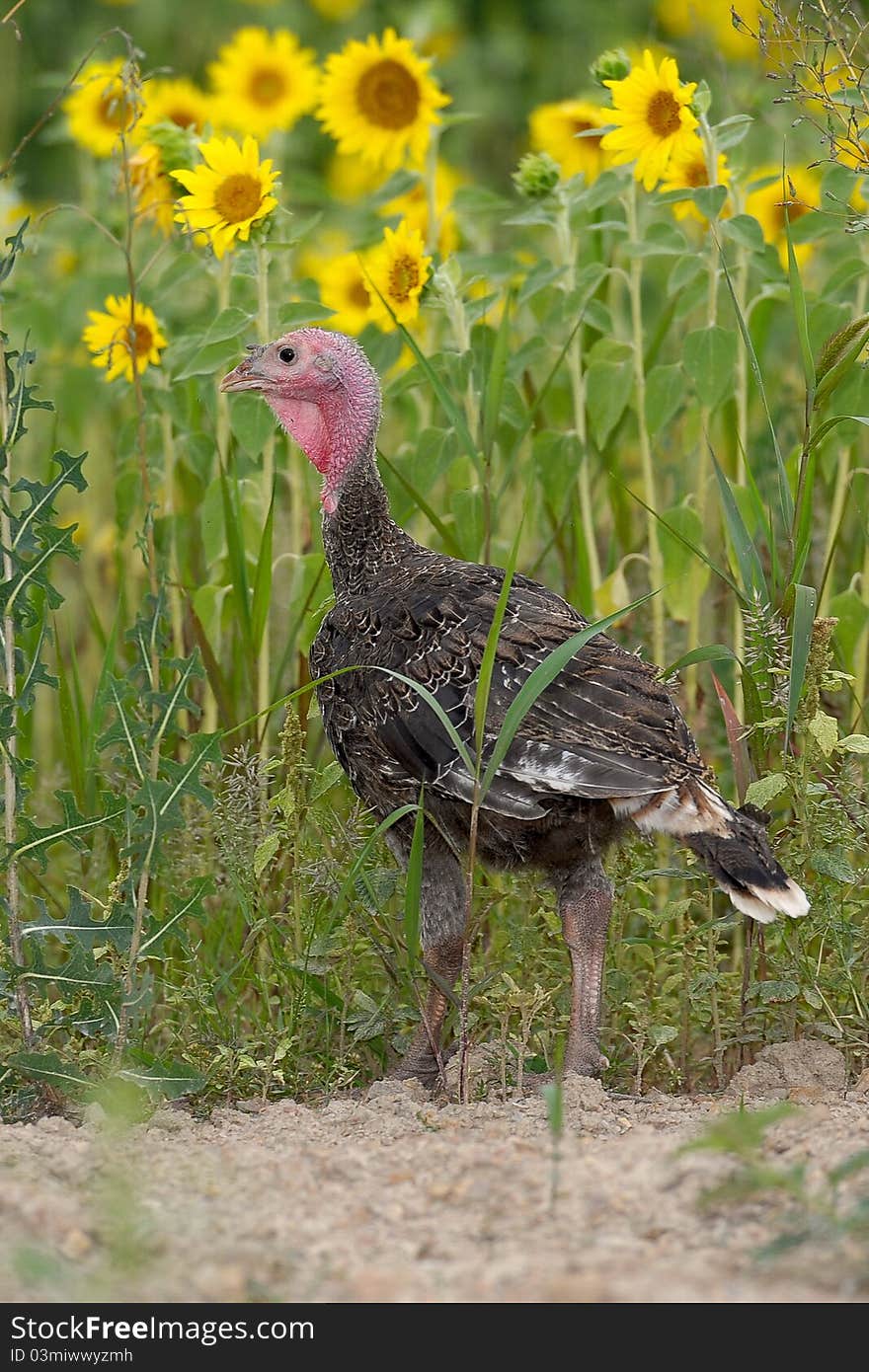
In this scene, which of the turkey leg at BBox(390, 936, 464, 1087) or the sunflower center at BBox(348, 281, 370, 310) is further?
the sunflower center at BBox(348, 281, 370, 310)

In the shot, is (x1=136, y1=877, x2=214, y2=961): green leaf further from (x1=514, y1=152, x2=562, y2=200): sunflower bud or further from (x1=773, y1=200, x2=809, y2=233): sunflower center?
(x1=773, y1=200, x2=809, y2=233): sunflower center

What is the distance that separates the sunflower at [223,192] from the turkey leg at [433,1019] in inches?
78.8

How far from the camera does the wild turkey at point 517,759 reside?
3.81 meters

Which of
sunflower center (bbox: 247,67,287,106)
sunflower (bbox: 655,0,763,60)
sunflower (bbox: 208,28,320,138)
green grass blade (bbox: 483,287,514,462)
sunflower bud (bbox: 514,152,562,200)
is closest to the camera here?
green grass blade (bbox: 483,287,514,462)

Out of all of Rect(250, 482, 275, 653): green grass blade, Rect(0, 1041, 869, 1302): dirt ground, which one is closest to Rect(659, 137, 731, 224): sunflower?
Rect(250, 482, 275, 653): green grass blade

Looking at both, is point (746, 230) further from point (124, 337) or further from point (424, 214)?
point (124, 337)

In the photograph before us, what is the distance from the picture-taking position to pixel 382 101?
569 cm

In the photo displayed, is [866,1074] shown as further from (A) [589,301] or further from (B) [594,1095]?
(A) [589,301]

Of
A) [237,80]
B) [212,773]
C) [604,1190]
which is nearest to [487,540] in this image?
[212,773]

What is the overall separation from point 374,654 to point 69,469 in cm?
85

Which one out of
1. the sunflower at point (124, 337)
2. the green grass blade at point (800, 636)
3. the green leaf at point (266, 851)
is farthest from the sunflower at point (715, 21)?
the green leaf at point (266, 851)

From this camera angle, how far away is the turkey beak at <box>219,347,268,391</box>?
4668 millimetres

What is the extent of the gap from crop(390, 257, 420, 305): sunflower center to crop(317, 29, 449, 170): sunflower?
0.81m

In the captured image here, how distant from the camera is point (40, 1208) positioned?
2.83 m
